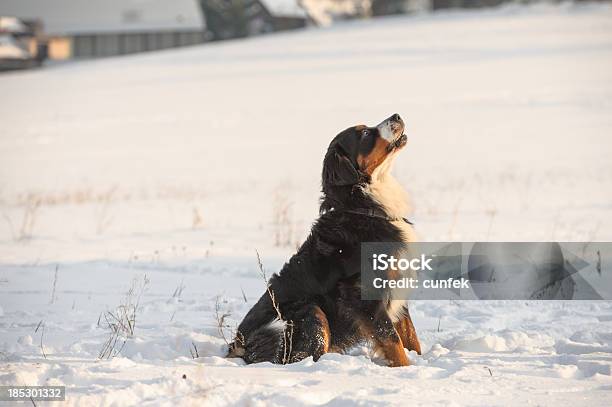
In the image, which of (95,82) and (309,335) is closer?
(309,335)

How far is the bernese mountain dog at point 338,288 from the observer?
5.18m

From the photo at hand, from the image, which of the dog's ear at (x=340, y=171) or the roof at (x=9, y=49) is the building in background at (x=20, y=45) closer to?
the roof at (x=9, y=49)

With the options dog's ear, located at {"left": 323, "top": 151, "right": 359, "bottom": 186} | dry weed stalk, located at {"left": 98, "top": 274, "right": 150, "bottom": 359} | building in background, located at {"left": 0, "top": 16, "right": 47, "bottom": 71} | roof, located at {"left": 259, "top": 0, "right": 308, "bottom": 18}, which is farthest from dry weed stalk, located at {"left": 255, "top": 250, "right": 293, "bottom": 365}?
building in background, located at {"left": 0, "top": 16, "right": 47, "bottom": 71}

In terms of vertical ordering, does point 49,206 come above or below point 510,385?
below

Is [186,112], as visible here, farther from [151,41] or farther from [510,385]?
[151,41]

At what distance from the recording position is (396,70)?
3606 cm

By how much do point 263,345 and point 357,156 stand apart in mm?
1490

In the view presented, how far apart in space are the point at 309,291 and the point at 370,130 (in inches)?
50.9

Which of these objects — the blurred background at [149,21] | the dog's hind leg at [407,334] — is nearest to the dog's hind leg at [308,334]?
the dog's hind leg at [407,334]

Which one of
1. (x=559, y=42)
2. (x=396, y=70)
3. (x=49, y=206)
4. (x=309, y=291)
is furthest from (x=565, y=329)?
(x=559, y=42)

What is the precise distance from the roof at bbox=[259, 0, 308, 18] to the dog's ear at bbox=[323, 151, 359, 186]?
60.1m

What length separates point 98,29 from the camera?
2992 inches

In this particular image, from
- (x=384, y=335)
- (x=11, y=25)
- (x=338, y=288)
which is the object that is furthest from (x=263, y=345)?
(x=11, y=25)

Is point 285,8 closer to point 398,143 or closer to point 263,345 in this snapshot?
point 398,143
